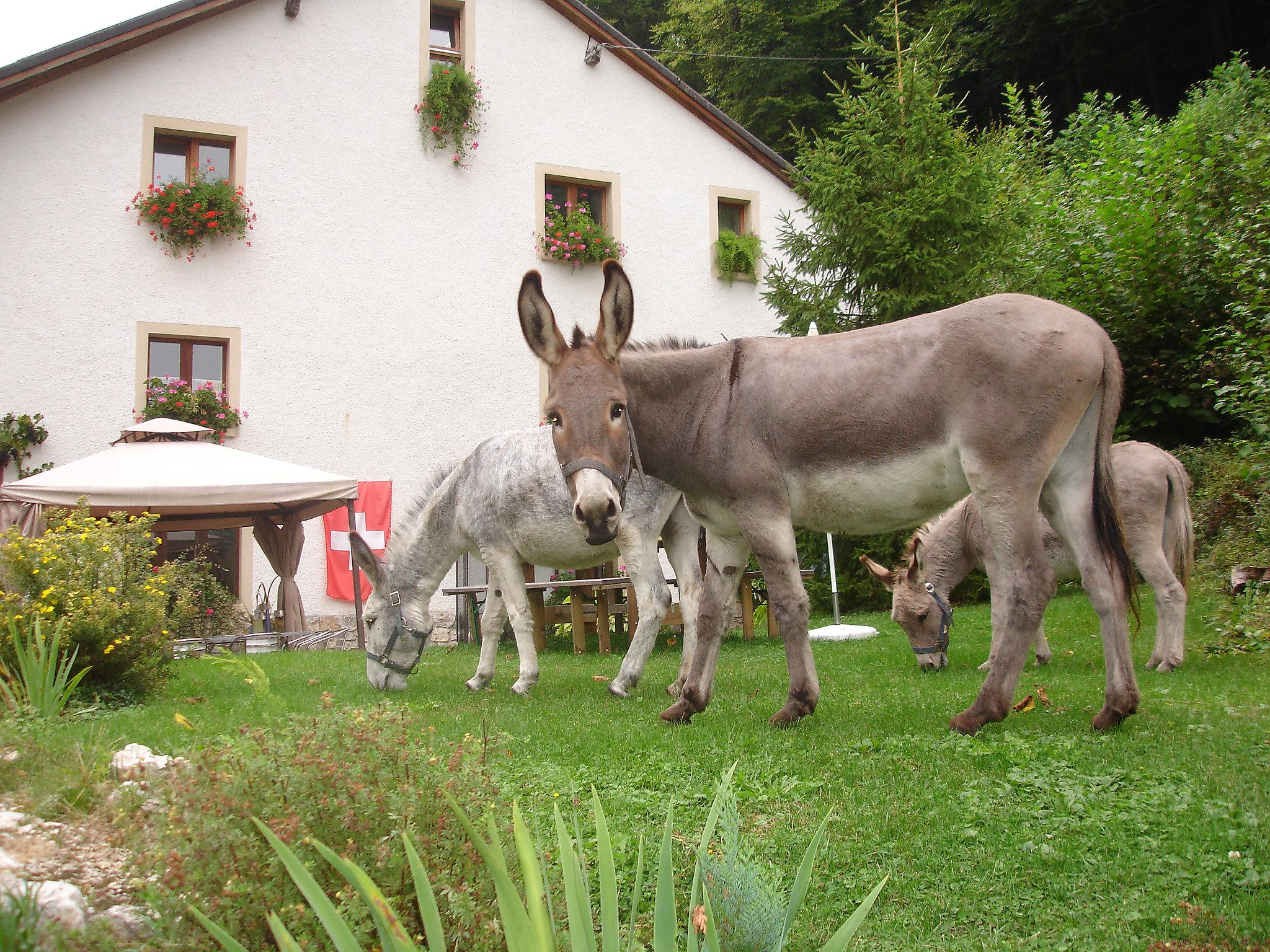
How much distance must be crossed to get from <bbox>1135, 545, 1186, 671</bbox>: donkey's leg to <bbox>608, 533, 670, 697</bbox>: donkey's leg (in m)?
3.68

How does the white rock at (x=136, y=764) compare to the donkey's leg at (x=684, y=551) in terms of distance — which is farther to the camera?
the donkey's leg at (x=684, y=551)

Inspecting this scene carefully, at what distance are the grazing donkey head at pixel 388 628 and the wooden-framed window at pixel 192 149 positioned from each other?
9908 mm

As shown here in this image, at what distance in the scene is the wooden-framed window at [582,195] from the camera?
17688mm

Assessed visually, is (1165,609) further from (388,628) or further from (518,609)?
(388,628)

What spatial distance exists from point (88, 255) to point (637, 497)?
11.1m

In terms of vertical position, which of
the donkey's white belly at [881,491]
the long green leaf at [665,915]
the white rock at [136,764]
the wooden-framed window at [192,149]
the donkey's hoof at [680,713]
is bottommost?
the donkey's hoof at [680,713]

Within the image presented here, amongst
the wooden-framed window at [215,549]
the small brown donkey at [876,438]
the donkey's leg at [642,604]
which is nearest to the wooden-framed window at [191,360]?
the wooden-framed window at [215,549]

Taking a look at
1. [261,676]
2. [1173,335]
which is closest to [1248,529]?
[1173,335]

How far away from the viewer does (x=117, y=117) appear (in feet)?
47.1

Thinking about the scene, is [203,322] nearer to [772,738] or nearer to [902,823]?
[772,738]

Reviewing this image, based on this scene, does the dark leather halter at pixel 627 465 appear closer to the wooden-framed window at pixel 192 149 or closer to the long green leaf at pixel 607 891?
the long green leaf at pixel 607 891

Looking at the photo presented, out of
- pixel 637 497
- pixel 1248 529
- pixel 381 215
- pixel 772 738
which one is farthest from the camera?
pixel 381 215

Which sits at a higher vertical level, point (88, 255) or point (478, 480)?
point (88, 255)

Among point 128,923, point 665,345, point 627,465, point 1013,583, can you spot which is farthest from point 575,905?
point 665,345
